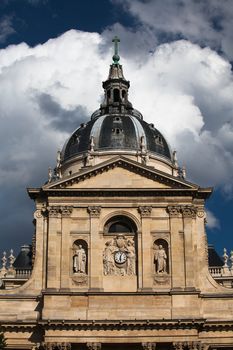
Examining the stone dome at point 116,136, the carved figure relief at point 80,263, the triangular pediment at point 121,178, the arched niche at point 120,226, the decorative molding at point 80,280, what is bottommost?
the decorative molding at point 80,280

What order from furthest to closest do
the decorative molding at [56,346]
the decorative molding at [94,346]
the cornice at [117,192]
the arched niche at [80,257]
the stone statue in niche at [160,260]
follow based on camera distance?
1. the cornice at [117,192]
2. the stone statue in niche at [160,260]
3. the arched niche at [80,257]
4. the decorative molding at [94,346]
5. the decorative molding at [56,346]

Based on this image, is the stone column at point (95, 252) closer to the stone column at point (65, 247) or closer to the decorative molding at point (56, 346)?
the stone column at point (65, 247)

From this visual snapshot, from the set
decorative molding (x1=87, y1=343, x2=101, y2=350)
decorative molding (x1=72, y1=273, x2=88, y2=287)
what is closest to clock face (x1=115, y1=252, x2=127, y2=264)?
decorative molding (x1=72, y1=273, x2=88, y2=287)

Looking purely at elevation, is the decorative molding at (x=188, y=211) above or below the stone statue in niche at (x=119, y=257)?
above

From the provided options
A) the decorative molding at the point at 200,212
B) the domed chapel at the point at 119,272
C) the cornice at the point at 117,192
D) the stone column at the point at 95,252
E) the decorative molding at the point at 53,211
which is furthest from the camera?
the decorative molding at the point at 200,212

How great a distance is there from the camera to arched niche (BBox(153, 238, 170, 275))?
140 ft

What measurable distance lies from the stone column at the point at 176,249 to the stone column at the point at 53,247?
21.7ft

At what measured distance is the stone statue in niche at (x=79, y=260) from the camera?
4258cm

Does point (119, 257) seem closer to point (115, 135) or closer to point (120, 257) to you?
point (120, 257)

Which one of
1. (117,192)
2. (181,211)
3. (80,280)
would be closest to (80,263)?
(80,280)

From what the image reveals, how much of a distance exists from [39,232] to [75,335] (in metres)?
6.60

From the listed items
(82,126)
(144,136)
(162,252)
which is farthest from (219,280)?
(82,126)

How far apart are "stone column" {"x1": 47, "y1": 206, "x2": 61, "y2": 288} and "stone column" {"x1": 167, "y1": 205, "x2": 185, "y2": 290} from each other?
6.62 meters

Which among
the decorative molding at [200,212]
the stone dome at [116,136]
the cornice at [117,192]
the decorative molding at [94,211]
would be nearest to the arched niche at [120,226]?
the decorative molding at [94,211]
